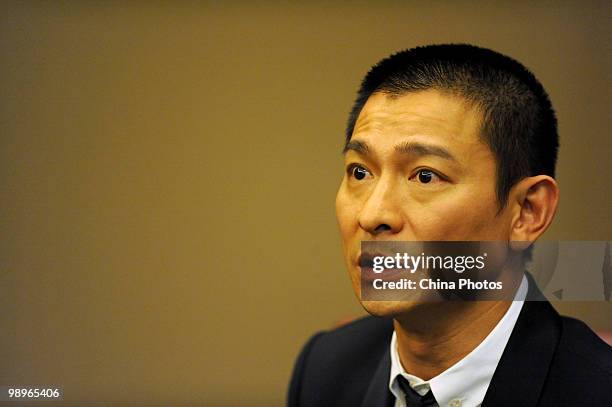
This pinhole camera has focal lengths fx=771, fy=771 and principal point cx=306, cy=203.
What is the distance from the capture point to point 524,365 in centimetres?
138

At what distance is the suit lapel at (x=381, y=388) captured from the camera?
4.98ft

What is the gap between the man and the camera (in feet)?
4.49

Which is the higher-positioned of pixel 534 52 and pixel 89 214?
pixel 534 52

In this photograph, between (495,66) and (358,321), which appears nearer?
(495,66)

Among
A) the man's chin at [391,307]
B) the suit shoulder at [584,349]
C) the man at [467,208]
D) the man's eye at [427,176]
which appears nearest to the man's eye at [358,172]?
the man at [467,208]

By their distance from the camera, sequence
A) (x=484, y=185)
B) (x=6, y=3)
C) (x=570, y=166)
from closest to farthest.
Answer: (x=484, y=185)
(x=570, y=166)
(x=6, y=3)

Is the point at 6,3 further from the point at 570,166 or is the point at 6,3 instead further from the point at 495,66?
the point at 570,166

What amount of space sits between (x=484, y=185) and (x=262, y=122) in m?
0.56

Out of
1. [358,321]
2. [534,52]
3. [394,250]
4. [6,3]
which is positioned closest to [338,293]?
[358,321]

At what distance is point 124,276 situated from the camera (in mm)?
1746

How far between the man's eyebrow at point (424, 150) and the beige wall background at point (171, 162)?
299 millimetres

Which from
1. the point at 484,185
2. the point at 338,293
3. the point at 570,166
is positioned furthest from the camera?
the point at 338,293

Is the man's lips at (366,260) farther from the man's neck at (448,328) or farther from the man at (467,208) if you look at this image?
the man's neck at (448,328)

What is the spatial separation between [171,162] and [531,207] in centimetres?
80
